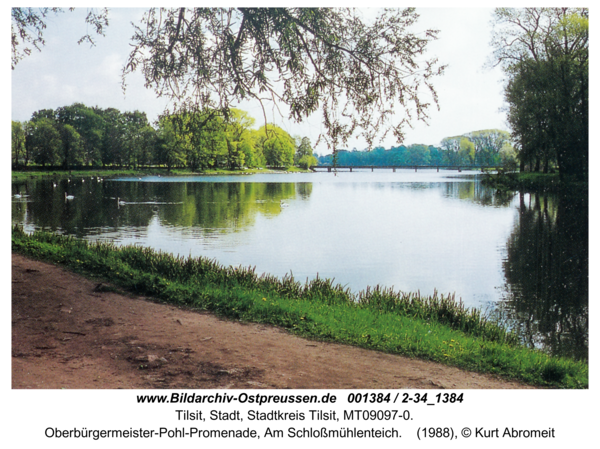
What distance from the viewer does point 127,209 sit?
101 feet

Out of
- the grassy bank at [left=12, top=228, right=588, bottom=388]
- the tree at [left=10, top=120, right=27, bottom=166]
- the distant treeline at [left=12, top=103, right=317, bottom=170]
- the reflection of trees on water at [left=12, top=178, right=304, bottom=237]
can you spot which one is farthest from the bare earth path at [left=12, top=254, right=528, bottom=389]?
the reflection of trees on water at [left=12, top=178, right=304, bottom=237]

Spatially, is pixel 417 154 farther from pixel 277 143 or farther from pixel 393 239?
pixel 277 143

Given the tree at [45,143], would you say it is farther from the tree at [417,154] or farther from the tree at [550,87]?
the tree at [417,154]

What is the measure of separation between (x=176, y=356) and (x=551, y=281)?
13193 millimetres

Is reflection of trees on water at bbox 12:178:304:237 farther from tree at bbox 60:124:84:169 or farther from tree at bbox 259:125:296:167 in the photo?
tree at bbox 259:125:296:167

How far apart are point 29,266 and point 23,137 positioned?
836cm

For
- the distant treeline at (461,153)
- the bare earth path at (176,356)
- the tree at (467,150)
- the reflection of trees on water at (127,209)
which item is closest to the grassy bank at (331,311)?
the bare earth path at (176,356)

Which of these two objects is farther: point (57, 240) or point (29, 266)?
point (57, 240)

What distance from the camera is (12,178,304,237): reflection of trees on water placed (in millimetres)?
24062

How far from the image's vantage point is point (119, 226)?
24.0 metres

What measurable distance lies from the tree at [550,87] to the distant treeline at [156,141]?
42.3 ft

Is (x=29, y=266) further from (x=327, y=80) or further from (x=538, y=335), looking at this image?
(x=538, y=335)

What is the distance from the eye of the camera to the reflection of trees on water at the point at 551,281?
1112cm
